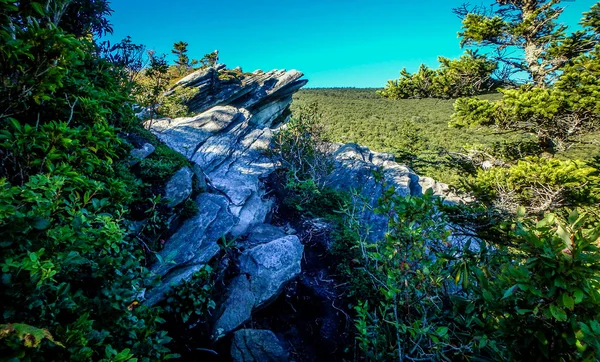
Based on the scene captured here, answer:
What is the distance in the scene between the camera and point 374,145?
36375 millimetres

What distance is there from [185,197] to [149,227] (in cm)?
147

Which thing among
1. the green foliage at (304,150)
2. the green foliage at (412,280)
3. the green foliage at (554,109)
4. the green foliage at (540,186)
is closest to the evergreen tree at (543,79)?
the green foliage at (554,109)

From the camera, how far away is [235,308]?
470 centimetres

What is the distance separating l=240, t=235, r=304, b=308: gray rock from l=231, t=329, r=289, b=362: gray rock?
0.63 meters

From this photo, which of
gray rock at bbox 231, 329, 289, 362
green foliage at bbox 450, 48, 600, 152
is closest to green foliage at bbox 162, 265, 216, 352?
gray rock at bbox 231, 329, 289, 362

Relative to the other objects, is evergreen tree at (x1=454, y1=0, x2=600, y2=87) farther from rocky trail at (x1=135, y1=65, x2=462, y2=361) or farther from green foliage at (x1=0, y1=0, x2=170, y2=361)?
green foliage at (x1=0, y1=0, x2=170, y2=361)

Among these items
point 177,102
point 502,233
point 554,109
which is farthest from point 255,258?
point 177,102

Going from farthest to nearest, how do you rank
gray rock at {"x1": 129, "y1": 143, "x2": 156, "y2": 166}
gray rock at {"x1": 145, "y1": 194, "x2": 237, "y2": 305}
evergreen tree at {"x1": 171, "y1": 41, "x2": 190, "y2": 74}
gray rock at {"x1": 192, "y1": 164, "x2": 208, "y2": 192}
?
evergreen tree at {"x1": 171, "y1": 41, "x2": 190, "y2": 74} < gray rock at {"x1": 192, "y1": 164, "x2": 208, "y2": 192} < gray rock at {"x1": 129, "y1": 143, "x2": 156, "y2": 166} < gray rock at {"x1": 145, "y1": 194, "x2": 237, "y2": 305}

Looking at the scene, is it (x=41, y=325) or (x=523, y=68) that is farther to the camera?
(x=523, y=68)

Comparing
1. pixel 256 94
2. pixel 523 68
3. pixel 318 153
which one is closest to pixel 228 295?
pixel 318 153

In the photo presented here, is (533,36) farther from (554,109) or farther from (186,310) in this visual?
(186,310)

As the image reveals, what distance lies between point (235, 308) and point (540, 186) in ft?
30.7

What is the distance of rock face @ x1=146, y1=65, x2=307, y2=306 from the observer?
200 inches

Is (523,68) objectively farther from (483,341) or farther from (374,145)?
(374,145)
